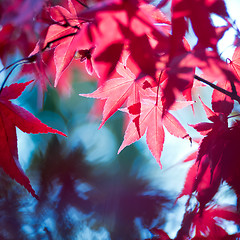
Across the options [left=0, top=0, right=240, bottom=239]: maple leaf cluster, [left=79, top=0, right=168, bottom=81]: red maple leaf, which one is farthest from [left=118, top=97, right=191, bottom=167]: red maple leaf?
[left=79, top=0, right=168, bottom=81]: red maple leaf

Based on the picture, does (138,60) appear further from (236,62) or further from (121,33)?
(236,62)

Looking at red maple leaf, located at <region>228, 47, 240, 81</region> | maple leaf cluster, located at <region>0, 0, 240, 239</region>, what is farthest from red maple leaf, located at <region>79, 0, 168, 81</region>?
red maple leaf, located at <region>228, 47, 240, 81</region>

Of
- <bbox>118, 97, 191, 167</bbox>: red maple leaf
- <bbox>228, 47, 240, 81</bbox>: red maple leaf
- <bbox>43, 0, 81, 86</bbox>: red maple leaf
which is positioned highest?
<bbox>43, 0, 81, 86</bbox>: red maple leaf

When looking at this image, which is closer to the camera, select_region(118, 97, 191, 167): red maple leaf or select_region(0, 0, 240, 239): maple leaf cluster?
select_region(0, 0, 240, 239): maple leaf cluster

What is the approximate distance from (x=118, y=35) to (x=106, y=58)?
5 centimetres

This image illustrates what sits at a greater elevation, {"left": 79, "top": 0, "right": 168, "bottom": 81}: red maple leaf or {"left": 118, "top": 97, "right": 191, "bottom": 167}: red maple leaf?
{"left": 79, "top": 0, "right": 168, "bottom": 81}: red maple leaf

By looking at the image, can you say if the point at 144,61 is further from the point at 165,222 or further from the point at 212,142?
the point at 165,222

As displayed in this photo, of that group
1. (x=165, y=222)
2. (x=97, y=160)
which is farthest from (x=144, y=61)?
(x=97, y=160)

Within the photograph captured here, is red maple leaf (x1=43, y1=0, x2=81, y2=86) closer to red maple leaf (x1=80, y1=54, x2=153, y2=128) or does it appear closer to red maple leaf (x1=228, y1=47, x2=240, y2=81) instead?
red maple leaf (x1=80, y1=54, x2=153, y2=128)

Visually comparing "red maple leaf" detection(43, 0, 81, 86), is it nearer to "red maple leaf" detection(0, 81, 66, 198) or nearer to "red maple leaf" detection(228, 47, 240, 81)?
"red maple leaf" detection(0, 81, 66, 198)

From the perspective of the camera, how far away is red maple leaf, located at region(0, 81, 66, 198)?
45 cm

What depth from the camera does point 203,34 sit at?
1.21 feet

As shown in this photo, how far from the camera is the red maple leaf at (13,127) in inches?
17.9

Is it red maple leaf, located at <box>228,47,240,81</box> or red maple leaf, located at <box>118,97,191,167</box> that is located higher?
red maple leaf, located at <box>228,47,240,81</box>
